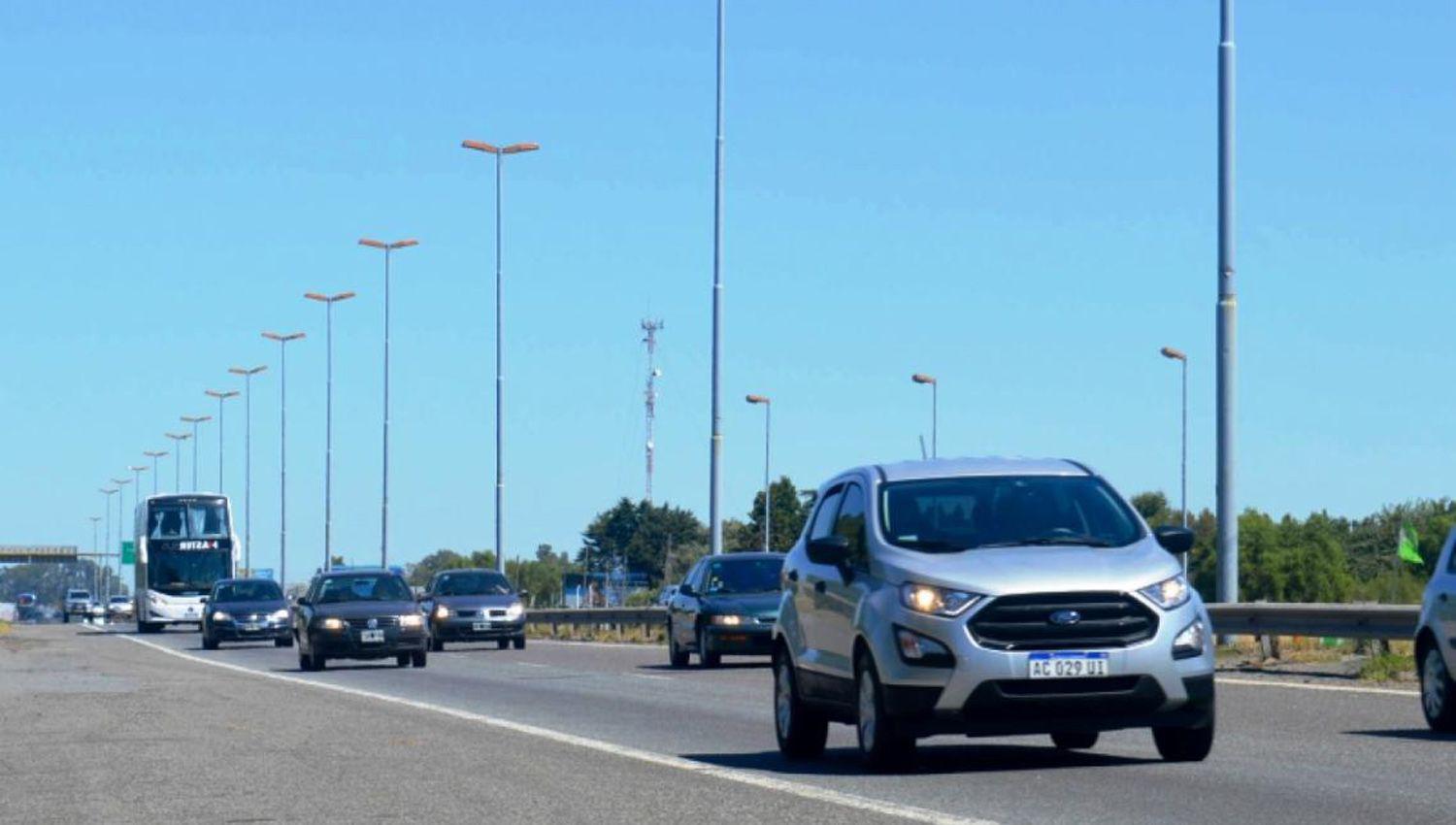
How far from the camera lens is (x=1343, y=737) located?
17312 mm

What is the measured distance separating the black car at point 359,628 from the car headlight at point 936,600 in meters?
23.9

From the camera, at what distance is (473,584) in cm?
4906

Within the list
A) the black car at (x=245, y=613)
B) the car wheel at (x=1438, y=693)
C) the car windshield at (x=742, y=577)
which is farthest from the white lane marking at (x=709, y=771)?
the black car at (x=245, y=613)

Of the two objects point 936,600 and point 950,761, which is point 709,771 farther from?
point 936,600

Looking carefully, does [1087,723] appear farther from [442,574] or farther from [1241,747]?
[442,574]

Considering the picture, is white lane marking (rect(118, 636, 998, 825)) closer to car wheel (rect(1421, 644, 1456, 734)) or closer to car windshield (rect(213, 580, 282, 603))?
car wheel (rect(1421, 644, 1456, 734))

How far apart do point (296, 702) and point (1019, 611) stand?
40.9 ft

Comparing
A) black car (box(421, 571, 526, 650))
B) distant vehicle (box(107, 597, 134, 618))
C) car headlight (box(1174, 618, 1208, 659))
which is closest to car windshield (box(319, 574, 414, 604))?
black car (box(421, 571, 526, 650))

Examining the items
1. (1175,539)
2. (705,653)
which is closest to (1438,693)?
(1175,539)

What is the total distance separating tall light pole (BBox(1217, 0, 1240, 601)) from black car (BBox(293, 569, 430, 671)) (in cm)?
1344

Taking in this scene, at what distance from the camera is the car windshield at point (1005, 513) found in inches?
575

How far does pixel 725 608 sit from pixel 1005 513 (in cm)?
1964

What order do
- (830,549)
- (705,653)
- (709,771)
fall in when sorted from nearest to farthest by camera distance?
(830,549), (709,771), (705,653)

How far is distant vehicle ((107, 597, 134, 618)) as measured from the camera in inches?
4602
